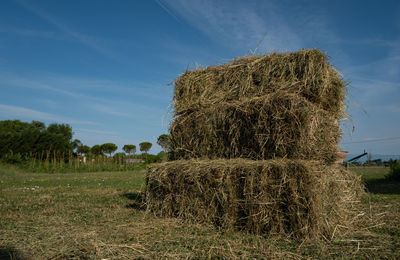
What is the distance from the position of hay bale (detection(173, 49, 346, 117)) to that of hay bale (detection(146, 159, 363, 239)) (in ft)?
4.61

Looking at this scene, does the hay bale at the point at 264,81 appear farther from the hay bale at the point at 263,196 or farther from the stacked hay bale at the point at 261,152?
the hay bale at the point at 263,196

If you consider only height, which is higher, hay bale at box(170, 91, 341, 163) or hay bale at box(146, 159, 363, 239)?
hay bale at box(170, 91, 341, 163)

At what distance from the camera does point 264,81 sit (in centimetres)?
525

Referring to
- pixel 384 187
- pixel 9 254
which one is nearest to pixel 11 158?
pixel 9 254

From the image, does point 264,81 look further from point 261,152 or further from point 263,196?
point 263,196

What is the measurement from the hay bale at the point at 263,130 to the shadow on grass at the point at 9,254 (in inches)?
120

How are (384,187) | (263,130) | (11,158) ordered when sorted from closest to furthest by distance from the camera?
(263,130)
(384,187)
(11,158)

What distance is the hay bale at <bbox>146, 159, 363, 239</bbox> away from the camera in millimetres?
3473

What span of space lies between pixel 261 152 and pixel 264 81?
1494 mm

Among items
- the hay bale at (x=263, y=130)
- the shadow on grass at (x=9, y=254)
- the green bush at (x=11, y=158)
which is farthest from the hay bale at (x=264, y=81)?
the green bush at (x=11, y=158)

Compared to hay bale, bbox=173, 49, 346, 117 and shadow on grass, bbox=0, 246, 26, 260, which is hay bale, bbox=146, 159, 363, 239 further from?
shadow on grass, bbox=0, 246, 26, 260

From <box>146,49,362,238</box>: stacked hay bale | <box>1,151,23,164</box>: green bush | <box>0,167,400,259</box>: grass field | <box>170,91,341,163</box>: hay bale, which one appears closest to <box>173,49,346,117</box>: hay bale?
<box>146,49,362,238</box>: stacked hay bale

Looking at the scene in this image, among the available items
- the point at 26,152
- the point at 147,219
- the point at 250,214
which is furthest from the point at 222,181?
the point at 26,152

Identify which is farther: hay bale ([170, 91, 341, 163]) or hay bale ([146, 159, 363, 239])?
hay bale ([170, 91, 341, 163])
